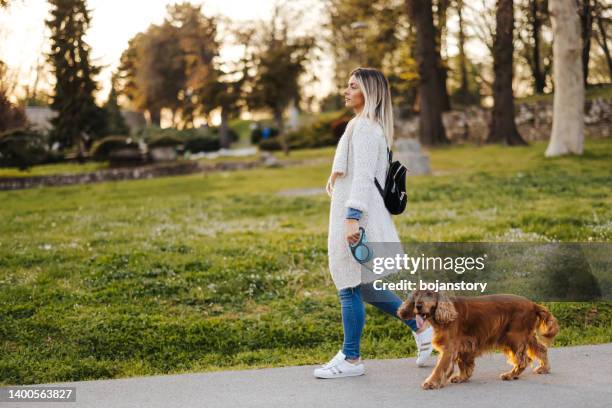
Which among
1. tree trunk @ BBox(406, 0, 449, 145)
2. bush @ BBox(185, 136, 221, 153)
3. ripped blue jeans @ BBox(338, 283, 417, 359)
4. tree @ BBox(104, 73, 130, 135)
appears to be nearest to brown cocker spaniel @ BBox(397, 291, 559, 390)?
ripped blue jeans @ BBox(338, 283, 417, 359)

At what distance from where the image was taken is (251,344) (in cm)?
735

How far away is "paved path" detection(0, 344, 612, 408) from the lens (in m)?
4.88

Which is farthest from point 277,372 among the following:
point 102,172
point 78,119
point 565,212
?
point 78,119

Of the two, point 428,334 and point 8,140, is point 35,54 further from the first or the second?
point 428,334

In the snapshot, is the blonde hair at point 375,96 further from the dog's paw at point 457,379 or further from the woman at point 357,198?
the dog's paw at point 457,379

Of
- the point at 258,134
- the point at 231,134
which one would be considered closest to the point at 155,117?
the point at 231,134

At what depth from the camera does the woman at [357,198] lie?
5.44 meters

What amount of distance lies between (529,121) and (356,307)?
29640 millimetres

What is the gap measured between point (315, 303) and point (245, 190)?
15244 millimetres

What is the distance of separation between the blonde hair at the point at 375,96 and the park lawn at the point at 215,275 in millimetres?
2246

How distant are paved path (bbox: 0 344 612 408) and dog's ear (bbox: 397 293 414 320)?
1.53 ft

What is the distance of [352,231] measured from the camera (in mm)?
5383

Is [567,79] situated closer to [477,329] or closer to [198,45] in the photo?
[477,329]

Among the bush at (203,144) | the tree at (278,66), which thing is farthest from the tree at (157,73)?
the tree at (278,66)
